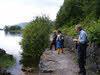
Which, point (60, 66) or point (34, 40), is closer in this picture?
point (60, 66)

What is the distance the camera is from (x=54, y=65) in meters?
8.19

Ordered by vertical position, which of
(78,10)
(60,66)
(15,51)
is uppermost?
(78,10)

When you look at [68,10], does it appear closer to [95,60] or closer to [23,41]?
[23,41]

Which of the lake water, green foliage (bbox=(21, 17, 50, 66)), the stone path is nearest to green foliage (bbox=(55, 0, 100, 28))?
green foliage (bbox=(21, 17, 50, 66))

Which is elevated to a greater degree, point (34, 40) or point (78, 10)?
point (78, 10)

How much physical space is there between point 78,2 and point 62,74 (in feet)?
61.8

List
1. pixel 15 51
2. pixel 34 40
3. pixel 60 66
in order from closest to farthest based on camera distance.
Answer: pixel 60 66 → pixel 34 40 → pixel 15 51

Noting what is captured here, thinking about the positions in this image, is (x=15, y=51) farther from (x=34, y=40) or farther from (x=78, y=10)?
(x=78, y=10)

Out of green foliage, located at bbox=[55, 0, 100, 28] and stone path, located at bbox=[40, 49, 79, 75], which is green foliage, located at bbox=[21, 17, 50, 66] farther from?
stone path, located at bbox=[40, 49, 79, 75]

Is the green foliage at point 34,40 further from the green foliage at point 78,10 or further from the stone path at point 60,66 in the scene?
the stone path at point 60,66

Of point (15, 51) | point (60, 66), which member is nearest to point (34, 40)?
point (15, 51)

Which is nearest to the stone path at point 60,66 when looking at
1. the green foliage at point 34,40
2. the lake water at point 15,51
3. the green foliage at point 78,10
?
the lake water at point 15,51

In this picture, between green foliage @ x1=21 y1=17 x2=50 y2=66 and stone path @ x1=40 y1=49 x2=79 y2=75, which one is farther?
green foliage @ x1=21 y1=17 x2=50 y2=66

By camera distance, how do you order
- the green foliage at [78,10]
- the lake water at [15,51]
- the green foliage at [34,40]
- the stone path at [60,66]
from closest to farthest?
the stone path at [60,66] < the lake water at [15,51] < the green foliage at [34,40] < the green foliage at [78,10]
